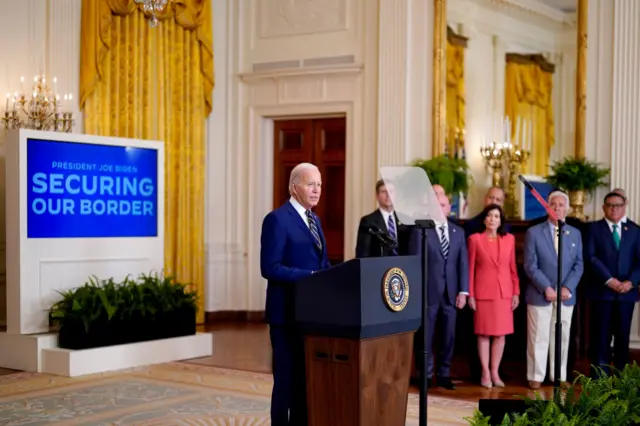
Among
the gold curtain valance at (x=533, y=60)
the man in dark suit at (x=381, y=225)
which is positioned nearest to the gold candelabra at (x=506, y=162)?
the gold curtain valance at (x=533, y=60)

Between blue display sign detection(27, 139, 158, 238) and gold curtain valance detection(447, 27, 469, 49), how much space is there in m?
3.34

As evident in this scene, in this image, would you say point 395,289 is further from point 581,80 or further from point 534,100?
point 534,100

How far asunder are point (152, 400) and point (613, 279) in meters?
3.63

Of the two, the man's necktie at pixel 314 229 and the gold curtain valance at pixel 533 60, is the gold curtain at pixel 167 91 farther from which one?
the man's necktie at pixel 314 229

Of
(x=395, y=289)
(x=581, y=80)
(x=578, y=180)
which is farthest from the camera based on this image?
(x=581, y=80)

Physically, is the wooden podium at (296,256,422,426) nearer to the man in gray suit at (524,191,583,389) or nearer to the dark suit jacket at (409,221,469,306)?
the dark suit jacket at (409,221,469,306)

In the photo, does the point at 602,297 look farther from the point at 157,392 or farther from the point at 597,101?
the point at 157,392

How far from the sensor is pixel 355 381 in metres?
4.04

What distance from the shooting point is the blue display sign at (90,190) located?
7812mm

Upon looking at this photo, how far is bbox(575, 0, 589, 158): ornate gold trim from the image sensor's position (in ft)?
29.4

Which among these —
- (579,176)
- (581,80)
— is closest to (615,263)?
(579,176)

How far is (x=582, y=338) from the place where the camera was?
812cm

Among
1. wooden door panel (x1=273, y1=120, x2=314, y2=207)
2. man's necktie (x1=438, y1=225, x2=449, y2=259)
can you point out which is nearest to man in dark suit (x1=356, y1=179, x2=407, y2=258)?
man's necktie (x1=438, y1=225, x2=449, y2=259)

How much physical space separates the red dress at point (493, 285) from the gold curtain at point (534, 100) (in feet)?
7.65
